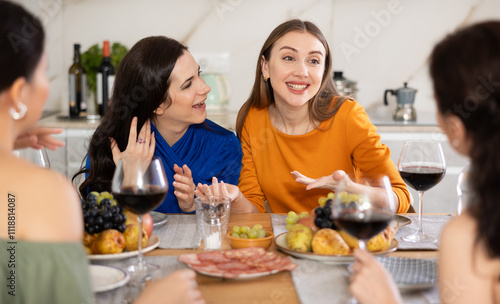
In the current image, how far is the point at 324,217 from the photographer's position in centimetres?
131

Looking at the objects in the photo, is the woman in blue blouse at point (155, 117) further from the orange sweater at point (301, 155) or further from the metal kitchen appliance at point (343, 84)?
the metal kitchen appliance at point (343, 84)

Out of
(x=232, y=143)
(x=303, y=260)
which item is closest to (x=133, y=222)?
(x=303, y=260)

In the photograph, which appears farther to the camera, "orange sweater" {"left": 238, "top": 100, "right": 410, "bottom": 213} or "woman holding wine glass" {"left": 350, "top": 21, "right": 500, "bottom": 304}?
"orange sweater" {"left": 238, "top": 100, "right": 410, "bottom": 213}

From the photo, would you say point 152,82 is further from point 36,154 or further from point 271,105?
point 36,154

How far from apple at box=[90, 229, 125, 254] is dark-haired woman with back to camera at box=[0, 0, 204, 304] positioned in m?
0.35

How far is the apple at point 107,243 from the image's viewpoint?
126cm

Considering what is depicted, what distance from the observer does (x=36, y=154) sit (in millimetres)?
1357

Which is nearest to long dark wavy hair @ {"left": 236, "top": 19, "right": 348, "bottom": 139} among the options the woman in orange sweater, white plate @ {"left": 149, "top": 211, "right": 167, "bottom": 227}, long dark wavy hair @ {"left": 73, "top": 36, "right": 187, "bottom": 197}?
the woman in orange sweater

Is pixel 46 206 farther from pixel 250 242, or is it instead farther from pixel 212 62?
pixel 212 62

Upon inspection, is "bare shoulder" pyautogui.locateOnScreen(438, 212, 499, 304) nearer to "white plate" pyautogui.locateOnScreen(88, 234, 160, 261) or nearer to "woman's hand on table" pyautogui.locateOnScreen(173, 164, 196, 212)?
"white plate" pyautogui.locateOnScreen(88, 234, 160, 261)

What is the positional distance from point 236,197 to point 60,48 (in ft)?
8.40

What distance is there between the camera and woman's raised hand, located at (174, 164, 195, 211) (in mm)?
1843

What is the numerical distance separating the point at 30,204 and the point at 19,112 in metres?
0.16

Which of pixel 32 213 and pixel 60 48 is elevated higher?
pixel 60 48
